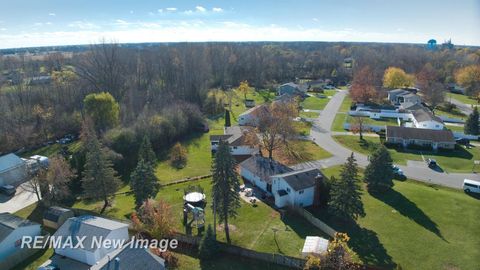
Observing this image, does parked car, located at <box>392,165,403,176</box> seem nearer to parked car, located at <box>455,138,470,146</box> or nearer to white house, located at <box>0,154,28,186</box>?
parked car, located at <box>455,138,470,146</box>

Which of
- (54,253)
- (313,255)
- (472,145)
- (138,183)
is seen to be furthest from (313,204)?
(472,145)

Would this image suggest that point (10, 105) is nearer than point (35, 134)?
No

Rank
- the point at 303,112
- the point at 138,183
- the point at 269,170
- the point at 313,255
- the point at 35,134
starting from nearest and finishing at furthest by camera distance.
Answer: the point at 313,255, the point at 138,183, the point at 269,170, the point at 35,134, the point at 303,112

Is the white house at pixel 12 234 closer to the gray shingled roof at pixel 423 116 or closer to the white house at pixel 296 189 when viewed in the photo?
the white house at pixel 296 189

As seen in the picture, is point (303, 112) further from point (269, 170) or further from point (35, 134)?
point (35, 134)

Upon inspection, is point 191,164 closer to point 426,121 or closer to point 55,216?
point 55,216

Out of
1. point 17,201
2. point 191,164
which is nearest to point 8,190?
point 17,201
